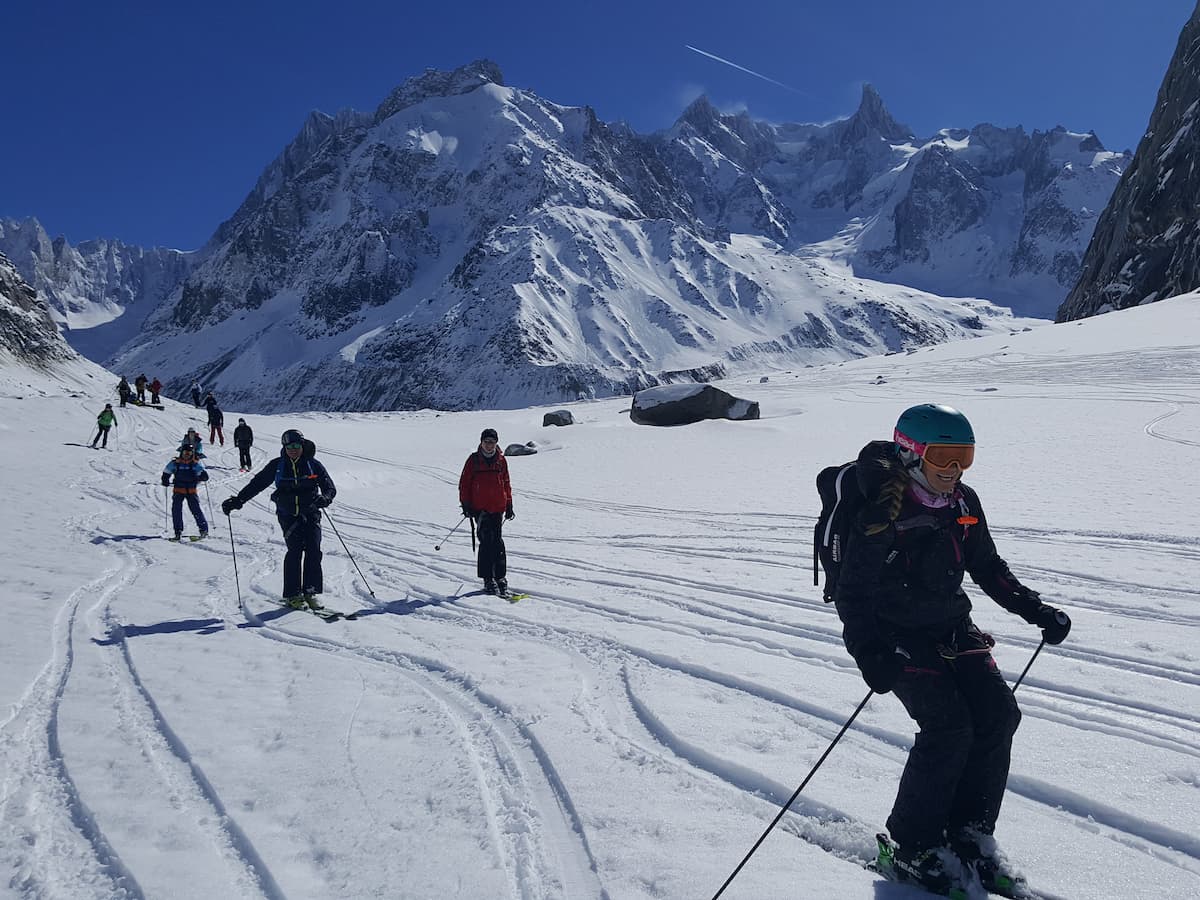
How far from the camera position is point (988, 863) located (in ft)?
11.1

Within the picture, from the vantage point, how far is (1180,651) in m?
6.18

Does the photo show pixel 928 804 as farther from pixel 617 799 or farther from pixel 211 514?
pixel 211 514

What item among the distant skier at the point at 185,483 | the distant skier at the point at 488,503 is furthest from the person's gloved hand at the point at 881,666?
the distant skier at the point at 185,483

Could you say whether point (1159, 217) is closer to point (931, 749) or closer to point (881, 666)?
point (931, 749)

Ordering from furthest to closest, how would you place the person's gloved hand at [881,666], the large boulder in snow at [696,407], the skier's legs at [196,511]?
the large boulder in snow at [696,407] → the skier's legs at [196,511] → the person's gloved hand at [881,666]

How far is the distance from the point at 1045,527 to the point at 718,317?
160 metres

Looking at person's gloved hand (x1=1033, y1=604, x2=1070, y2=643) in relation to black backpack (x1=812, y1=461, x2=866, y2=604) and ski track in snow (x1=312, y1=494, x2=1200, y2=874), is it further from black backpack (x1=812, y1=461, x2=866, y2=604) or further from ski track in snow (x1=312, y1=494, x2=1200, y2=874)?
ski track in snow (x1=312, y1=494, x2=1200, y2=874)

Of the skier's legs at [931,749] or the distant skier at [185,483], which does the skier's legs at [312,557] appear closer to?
the distant skier at [185,483]

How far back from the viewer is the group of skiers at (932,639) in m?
3.35

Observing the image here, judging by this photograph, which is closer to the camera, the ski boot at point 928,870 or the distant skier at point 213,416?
the ski boot at point 928,870

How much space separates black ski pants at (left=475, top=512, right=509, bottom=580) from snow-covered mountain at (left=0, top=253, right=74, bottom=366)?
77586 mm

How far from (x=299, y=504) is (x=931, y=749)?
811 centimetres

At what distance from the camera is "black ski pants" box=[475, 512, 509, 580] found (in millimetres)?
9922

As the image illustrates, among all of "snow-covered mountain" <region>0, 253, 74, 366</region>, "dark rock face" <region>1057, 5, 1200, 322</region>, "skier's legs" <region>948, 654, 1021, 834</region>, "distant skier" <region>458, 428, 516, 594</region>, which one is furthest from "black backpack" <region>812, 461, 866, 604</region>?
"snow-covered mountain" <region>0, 253, 74, 366</region>
